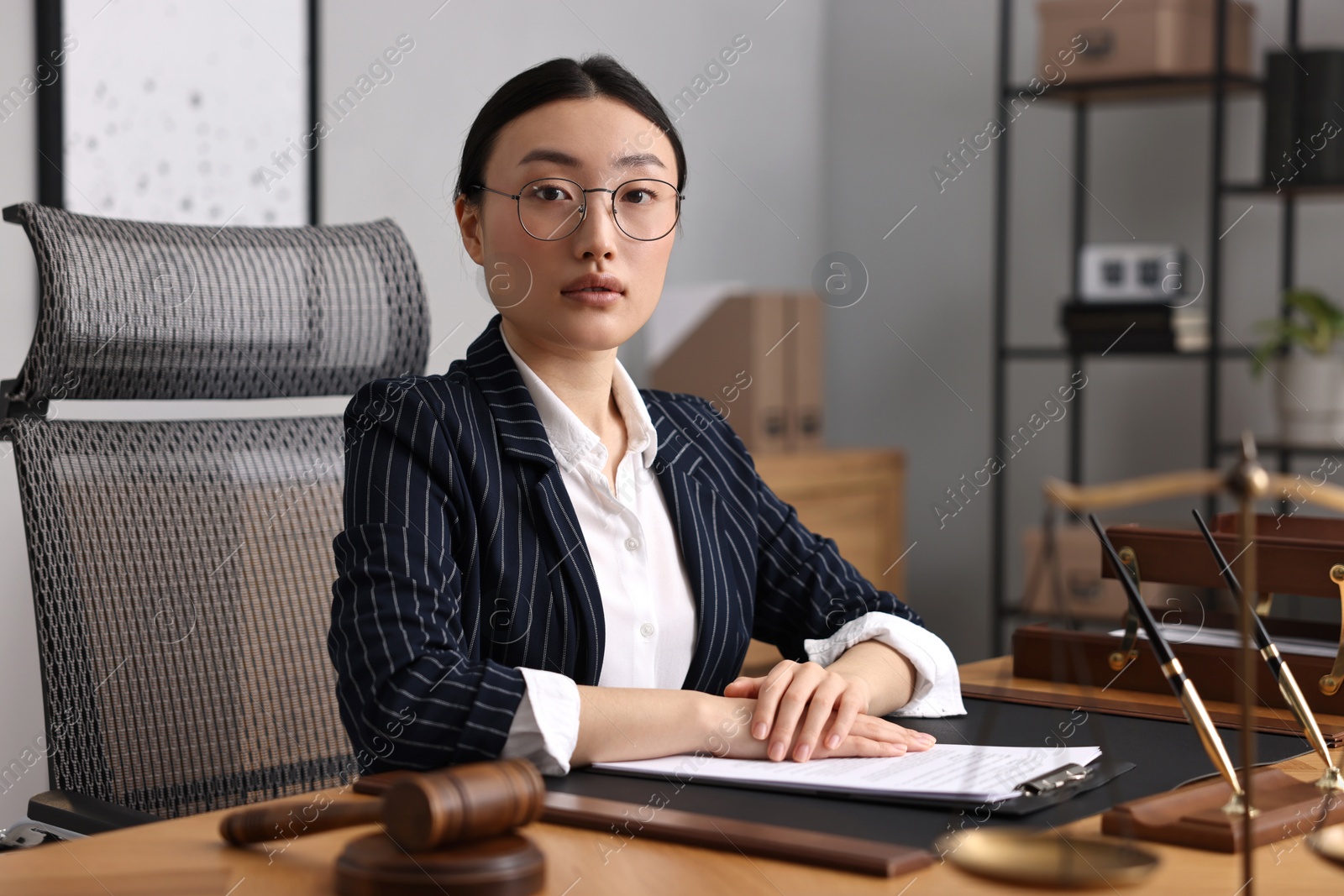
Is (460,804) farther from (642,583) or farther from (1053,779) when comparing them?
(642,583)

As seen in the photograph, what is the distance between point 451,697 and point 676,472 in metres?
0.43

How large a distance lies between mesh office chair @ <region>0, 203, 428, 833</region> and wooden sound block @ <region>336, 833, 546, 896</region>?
617 millimetres

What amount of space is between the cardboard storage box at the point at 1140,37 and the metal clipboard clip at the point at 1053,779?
2533 millimetres

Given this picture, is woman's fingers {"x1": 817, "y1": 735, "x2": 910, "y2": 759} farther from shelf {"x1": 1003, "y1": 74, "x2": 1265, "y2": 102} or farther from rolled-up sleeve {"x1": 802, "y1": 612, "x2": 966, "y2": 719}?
shelf {"x1": 1003, "y1": 74, "x2": 1265, "y2": 102}

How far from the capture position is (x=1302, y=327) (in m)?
3.01

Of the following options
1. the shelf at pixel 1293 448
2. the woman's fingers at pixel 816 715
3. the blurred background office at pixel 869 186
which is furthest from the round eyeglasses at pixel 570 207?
the shelf at pixel 1293 448

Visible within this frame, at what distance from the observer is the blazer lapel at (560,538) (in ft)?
3.87

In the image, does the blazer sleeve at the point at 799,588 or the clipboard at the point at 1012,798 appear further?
the blazer sleeve at the point at 799,588

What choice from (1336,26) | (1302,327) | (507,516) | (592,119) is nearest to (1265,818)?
(507,516)

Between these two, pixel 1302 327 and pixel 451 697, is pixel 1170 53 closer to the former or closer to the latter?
pixel 1302 327

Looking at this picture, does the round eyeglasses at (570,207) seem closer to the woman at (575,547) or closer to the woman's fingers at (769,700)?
the woman at (575,547)

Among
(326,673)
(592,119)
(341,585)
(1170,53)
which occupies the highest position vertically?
(1170,53)

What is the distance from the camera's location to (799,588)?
4.55ft

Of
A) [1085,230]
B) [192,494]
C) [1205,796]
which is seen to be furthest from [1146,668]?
[1085,230]
